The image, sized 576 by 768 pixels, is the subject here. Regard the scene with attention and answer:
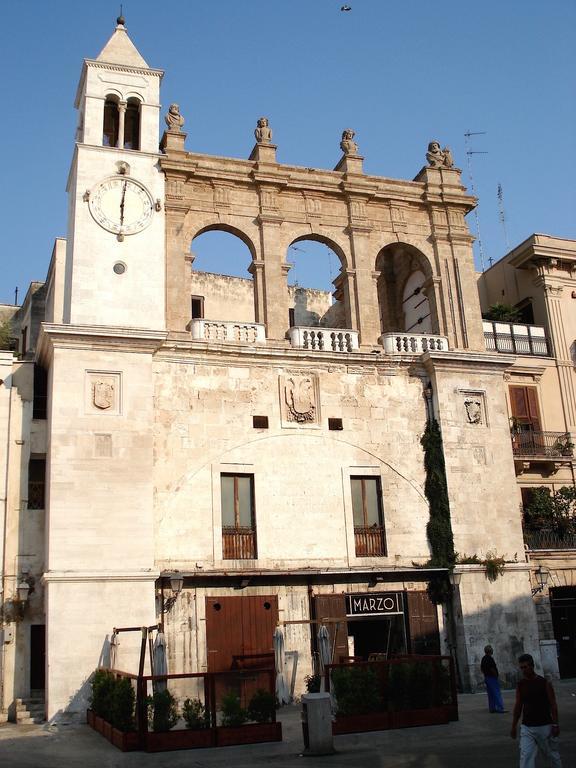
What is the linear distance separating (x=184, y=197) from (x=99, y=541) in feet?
36.5

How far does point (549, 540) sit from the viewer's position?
91.7ft

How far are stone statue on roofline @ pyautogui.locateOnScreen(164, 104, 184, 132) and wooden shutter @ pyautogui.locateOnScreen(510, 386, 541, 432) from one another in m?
14.3

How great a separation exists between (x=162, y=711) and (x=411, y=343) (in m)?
15.0

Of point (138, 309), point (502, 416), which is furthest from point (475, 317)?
point (138, 309)

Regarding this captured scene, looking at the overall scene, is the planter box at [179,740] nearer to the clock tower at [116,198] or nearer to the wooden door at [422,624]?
the wooden door at [422,624]

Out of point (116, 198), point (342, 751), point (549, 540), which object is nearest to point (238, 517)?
point (342, 751)

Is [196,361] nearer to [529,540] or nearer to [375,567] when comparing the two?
[375,567]

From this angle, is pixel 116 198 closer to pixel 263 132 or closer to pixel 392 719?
pixel 263 132

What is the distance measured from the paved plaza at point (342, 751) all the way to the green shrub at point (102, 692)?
0.54m

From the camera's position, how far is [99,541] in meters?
21.5

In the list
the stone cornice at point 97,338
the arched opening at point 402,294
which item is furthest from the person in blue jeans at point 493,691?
the arched opening at point 402,294

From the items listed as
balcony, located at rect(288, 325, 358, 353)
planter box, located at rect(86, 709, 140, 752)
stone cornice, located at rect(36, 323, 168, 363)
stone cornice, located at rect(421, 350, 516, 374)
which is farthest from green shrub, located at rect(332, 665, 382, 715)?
stone cornice, located at rect(421, 350, 516, 374)

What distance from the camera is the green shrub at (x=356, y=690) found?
54.5 ft

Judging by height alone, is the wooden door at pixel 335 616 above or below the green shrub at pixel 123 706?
above
